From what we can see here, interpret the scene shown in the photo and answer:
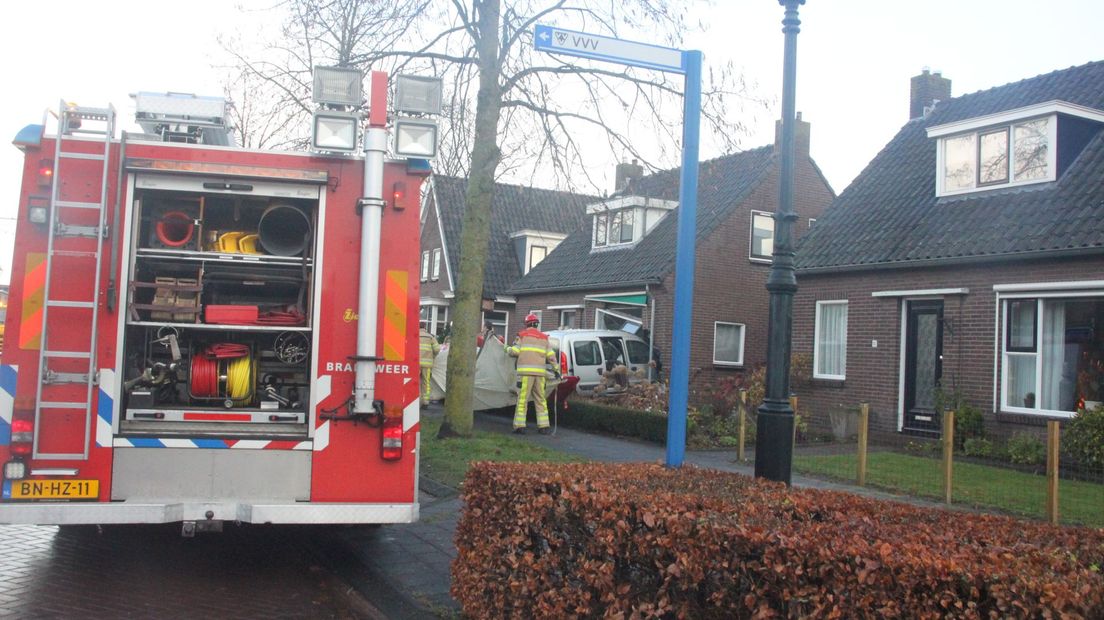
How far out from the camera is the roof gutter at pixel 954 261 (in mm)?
13094

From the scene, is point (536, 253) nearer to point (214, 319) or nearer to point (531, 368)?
point (531, 368)

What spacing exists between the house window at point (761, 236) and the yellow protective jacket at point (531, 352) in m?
10.8

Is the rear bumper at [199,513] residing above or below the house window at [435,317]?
Result: below

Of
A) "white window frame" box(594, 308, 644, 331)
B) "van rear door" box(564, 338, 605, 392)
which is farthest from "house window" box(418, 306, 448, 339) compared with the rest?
"van rear door" box(564, 338, 605, 392)

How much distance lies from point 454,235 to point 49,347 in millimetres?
28129

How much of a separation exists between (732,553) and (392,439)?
331cm

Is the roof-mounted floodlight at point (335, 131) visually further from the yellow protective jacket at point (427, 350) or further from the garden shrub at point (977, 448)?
the yellow protective jacket at point (427, 350)

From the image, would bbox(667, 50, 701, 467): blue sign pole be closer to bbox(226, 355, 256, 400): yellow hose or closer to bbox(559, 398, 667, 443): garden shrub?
bbox(226, 355, 256, 400): yellow hose

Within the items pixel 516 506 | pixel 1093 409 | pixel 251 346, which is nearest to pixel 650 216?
pixel 1093 409

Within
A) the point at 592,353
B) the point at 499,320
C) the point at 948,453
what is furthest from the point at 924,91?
the point at 499,320

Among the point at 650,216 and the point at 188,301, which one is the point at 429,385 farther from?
the point at 188,301

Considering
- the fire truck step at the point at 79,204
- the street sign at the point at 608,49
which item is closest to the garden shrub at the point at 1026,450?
the street sign at the point at 608,49

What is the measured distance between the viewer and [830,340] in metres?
17.7

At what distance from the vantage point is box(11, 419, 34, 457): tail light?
19.3 ft
